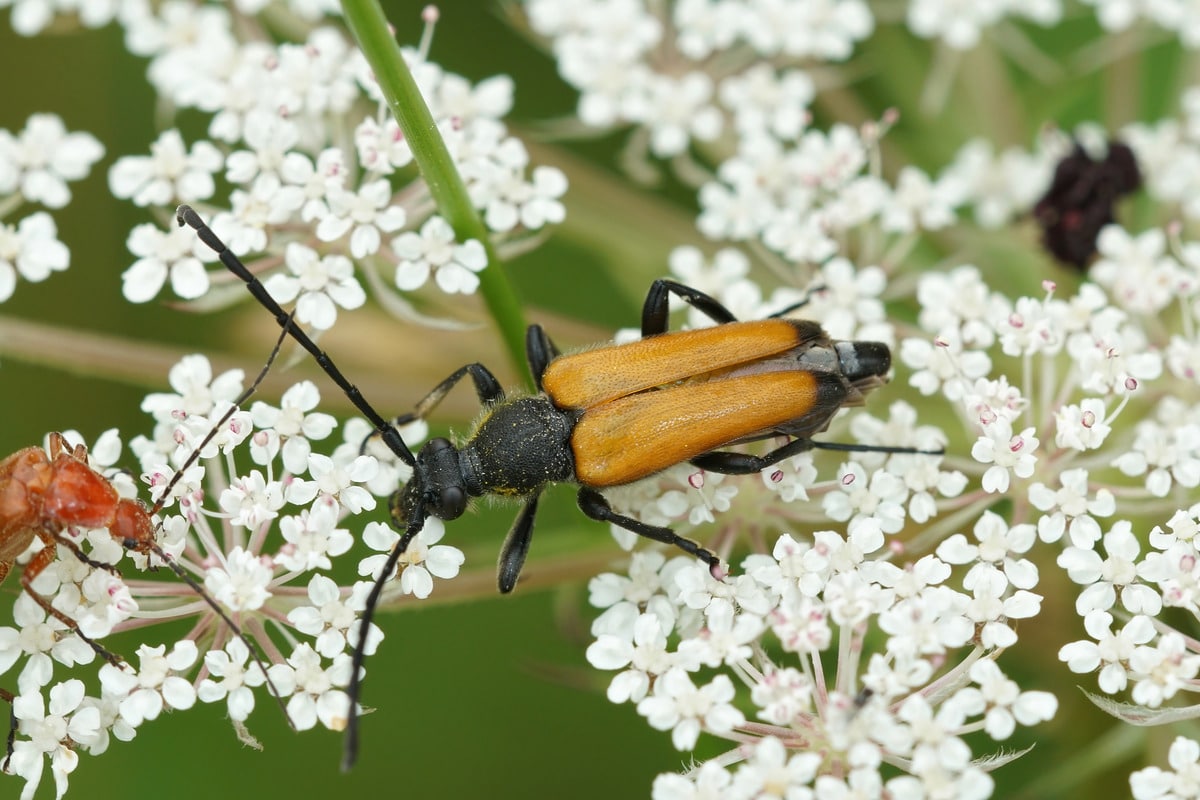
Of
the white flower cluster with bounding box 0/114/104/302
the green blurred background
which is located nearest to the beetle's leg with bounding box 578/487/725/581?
the green blurred background

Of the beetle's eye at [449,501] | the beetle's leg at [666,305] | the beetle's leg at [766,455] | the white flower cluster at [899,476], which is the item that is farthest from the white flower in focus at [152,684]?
the beetle's leg at [666,305]

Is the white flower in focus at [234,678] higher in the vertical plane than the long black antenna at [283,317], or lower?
lower

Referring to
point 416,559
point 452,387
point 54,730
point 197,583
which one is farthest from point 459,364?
point 54,730

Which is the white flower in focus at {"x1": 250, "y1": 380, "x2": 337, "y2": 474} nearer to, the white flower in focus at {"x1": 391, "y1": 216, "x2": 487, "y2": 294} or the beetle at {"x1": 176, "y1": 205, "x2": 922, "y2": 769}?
the beetle at {"x1": 176, "y1": 205, "x2": 922, "y2": 769}

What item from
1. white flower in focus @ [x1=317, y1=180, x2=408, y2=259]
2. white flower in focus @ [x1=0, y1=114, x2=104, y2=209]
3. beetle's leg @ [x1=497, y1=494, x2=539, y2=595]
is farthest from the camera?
white flower in focus @ [x1=0, y1=114, x2=104, y2=209]

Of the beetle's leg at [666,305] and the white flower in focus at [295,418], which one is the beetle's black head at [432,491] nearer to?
the white flower in focus at [295,418]

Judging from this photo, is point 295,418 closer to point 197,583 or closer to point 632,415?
point 197,583
